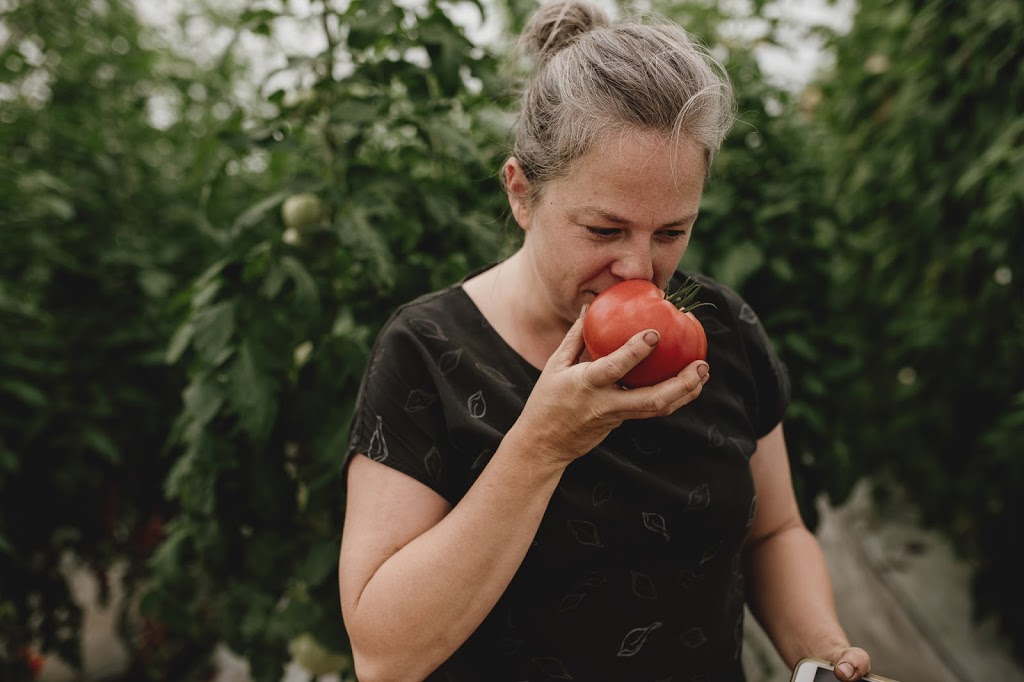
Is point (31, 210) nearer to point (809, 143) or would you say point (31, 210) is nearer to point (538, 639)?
point (538, 639)

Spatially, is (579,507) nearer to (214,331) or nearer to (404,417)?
(404,417)

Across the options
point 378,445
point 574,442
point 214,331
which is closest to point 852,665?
point 574,442

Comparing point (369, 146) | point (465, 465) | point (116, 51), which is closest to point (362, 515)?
point (465, 465)

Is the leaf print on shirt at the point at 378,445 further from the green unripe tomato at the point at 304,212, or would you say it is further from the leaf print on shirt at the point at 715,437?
the green unripe tomato at the point at 304,212

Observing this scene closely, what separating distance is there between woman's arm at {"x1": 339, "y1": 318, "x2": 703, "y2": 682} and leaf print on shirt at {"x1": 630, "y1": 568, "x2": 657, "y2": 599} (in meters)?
0.30

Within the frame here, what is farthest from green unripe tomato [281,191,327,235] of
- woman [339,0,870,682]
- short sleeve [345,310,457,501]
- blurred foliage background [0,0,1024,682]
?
short sleeve [345,310,457,501]

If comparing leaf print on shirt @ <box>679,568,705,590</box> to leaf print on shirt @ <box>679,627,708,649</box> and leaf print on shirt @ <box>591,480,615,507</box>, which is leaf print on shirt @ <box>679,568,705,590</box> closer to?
leaf print on shirt @ <box>679,627,708,649</box>

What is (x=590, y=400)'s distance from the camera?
94 cm

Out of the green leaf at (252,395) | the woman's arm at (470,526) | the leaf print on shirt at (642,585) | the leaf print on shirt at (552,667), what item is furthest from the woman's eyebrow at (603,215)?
the green leaf at (252,395)

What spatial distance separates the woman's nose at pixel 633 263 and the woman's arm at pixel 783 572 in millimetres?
581

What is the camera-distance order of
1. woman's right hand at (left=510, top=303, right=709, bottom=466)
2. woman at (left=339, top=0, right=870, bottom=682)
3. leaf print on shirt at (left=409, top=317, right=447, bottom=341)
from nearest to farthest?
1. woman's right hand at (left=510, top=303, right=709, bottom=466)
2. woman at (left=339, top=0, right=870, bottom=682)
3. leaf print on shirt at (left=409, top=317, right=447, bottom=341)

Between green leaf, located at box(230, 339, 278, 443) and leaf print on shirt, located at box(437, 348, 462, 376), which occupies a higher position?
leaf print on shirt, located at box(437, 348, 462, 376)

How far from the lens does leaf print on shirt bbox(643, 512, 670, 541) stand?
1.23 meters

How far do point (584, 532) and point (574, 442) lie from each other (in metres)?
0.28
